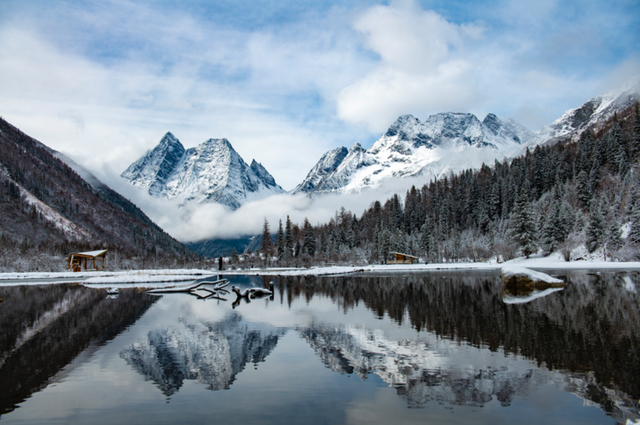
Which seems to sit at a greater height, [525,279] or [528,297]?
[525,279]

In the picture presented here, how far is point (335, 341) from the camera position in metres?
17.6

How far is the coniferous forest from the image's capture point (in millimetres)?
77062

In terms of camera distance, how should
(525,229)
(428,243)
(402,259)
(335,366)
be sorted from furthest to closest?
(428,243) < (402,259) < (525,229) < (335,366)

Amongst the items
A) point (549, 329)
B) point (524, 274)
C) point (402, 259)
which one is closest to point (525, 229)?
point (402, 259)

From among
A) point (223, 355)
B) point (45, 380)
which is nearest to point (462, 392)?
point (223, 355)

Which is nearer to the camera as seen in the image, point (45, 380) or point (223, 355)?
point (45, 380)

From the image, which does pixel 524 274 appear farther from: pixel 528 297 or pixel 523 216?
pixel 523 216

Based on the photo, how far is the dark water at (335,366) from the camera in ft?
32.8

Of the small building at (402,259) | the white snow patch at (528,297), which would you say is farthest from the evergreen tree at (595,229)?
the white snow patch at (528,297)

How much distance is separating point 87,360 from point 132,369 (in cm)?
249

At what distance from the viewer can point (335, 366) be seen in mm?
14031

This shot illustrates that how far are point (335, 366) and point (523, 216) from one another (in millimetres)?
84404

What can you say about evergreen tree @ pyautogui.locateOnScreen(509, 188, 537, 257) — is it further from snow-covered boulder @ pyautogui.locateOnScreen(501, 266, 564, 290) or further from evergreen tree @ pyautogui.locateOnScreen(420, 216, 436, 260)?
snow-covered boulder @ pyautogui.locateOnScreen(501, 266, 564, 290)

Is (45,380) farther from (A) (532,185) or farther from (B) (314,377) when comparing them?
(A) (532,185)
